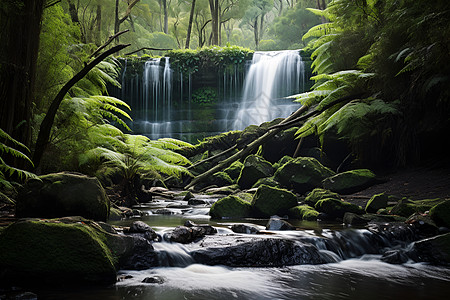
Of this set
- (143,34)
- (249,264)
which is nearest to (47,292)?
(249,264)

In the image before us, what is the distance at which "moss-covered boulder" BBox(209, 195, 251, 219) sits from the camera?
728 centimetres

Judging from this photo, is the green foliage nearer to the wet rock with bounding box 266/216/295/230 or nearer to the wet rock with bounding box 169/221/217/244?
the wet rock with bounding box 266/216/295/230

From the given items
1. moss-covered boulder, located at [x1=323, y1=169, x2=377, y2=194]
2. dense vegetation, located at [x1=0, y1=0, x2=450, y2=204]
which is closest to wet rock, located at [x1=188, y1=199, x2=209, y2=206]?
dense vegetation, located at [x1=0, y1=0, x2=450, y2=204]

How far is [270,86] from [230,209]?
15.6 m

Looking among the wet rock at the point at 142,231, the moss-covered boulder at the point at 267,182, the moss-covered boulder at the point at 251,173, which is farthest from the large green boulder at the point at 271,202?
the moss-covered boulder at the point at 251,173

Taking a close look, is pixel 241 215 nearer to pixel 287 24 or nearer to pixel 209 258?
pixel 209 258

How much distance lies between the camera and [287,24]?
1582 inches

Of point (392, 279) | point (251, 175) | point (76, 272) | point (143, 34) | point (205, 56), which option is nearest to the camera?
point (76, 272)

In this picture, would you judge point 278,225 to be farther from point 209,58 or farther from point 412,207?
point 209,58

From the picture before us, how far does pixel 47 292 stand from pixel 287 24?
40861mm

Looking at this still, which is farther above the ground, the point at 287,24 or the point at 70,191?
the point at 287,24

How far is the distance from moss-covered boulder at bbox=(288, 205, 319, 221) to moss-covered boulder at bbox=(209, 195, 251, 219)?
863 mm

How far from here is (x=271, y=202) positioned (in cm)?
729

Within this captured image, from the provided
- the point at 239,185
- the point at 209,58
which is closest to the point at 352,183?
the point at 239,185
